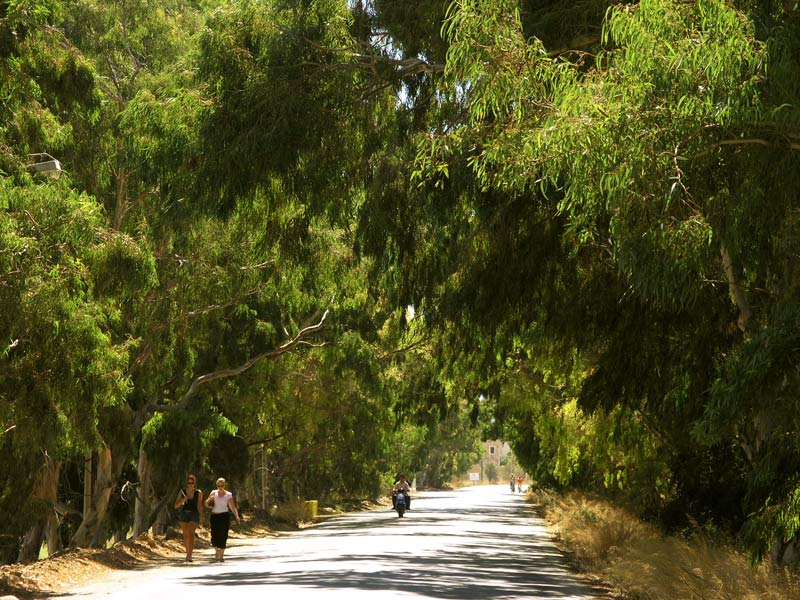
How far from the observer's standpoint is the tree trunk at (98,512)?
1049 inches

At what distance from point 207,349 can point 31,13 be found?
1532cm

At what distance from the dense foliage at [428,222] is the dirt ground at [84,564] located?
5.68 feet

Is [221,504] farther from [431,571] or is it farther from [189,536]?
[431,571]

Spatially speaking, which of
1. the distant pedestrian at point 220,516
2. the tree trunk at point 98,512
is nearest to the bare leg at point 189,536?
the distant pedestrian at point 220,516

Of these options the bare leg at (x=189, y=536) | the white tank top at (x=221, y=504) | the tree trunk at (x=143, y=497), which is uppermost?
the tree trunk at (x=143, y=497)

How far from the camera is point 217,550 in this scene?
→ 22.7 meters

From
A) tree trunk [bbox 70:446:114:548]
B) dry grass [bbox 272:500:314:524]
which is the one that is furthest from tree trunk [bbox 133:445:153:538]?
dry grass [bbox 272:500:314:524]

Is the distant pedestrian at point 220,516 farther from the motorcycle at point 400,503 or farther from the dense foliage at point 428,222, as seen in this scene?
the motorcycle at point 400,503

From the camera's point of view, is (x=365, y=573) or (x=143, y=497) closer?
(x=365, y=573)

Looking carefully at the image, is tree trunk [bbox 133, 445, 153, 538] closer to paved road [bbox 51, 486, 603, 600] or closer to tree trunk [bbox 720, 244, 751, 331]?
paved road [bbox 51, 486, 603, 600]

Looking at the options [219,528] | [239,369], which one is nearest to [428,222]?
[219,528]

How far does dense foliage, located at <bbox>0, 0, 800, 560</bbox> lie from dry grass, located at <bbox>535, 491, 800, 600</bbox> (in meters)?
0.81

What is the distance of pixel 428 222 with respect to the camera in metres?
16.3

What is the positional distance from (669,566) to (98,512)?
16040 mm
